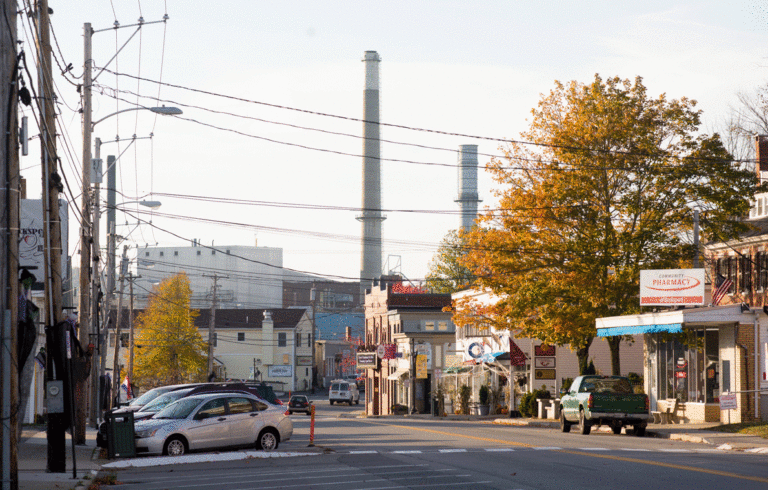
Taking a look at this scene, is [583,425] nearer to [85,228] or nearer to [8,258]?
[85,228]

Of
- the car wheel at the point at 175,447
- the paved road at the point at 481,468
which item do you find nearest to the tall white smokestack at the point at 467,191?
the paved road at the point at 481,468

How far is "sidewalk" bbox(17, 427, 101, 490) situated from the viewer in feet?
54.6

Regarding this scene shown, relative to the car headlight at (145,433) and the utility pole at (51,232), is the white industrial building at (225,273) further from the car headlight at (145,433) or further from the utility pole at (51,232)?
the utility pole at (51,232)

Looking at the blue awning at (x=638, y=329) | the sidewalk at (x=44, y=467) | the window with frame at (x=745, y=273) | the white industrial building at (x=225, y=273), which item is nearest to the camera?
the sidewalk at (x=44, y=467)

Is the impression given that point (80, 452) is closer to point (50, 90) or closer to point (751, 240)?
point (50, 90)

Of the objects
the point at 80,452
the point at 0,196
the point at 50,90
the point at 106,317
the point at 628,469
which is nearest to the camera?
the point at 0,196

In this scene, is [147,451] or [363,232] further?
[363,232]

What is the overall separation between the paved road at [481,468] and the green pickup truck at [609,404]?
2555mm

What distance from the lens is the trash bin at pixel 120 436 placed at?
23.0 m

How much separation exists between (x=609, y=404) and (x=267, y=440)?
10.8 metres

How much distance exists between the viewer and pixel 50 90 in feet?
62.4

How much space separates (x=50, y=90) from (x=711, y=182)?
979 inches

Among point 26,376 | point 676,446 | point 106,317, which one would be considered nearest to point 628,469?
point 676,446

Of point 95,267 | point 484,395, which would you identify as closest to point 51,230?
point 95,267
